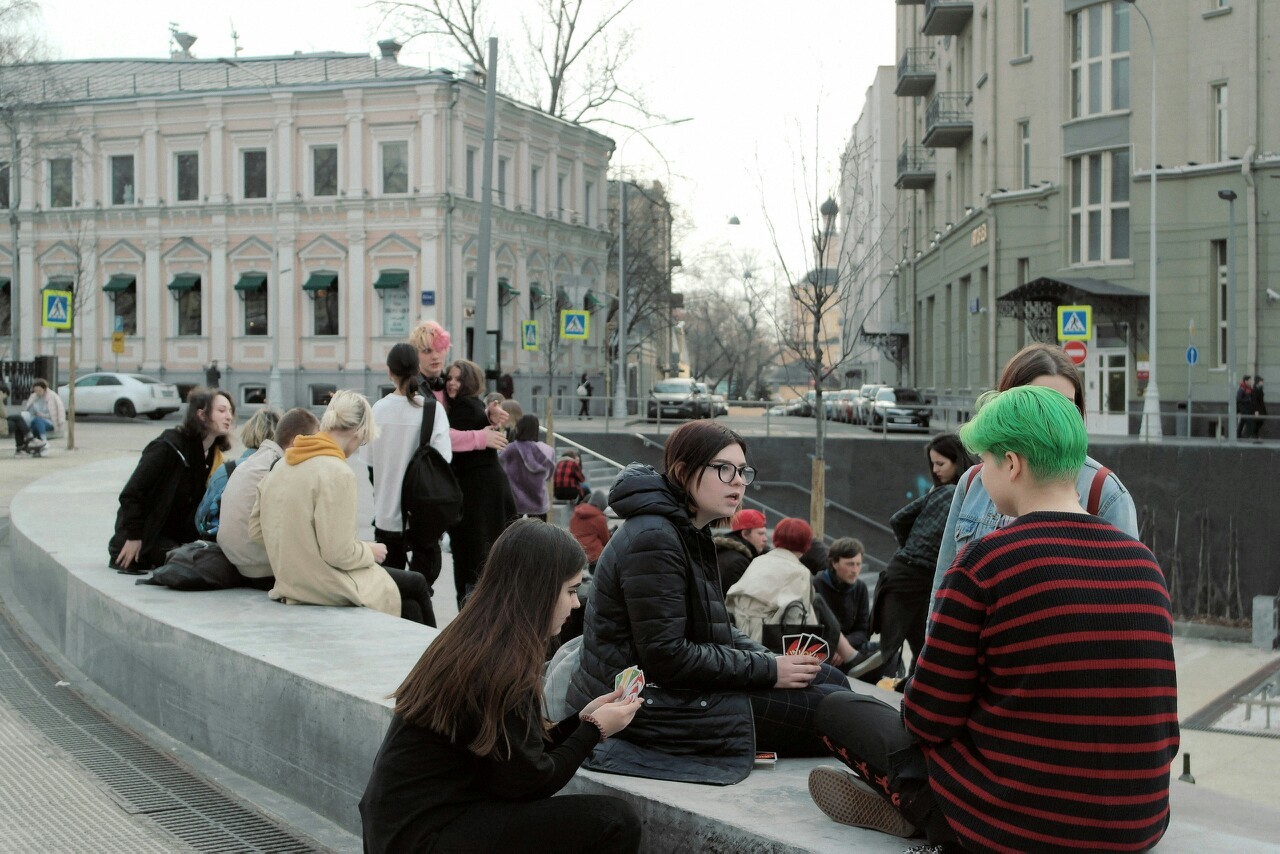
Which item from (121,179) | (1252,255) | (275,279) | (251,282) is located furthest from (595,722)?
(121,179)

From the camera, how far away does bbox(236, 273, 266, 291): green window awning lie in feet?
169

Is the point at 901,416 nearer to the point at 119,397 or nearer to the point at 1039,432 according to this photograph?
the point at 119,397

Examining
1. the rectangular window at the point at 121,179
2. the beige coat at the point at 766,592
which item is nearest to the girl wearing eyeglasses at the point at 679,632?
the beige coat at the point at 766,592

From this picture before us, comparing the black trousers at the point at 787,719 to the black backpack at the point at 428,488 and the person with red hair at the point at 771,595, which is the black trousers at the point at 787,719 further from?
the black backpack at the point at 428,488

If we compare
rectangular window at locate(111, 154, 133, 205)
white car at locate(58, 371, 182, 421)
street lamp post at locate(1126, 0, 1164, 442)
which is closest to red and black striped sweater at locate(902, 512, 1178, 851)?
street lamp post at locate(1126, 0, 1164, 442)

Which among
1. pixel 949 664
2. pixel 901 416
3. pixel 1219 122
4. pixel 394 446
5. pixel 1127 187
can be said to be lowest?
pixel 901 416

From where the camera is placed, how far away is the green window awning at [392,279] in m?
49.9

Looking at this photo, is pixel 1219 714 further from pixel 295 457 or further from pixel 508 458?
pixel 295 457

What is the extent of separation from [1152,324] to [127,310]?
124ft

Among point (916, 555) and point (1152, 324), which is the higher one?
point (1152, 324)

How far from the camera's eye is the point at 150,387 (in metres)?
43.1

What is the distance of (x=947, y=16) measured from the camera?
145 ft

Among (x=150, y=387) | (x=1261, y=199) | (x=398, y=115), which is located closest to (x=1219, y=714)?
(x=1261, y=199)

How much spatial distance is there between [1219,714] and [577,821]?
1589 cm
